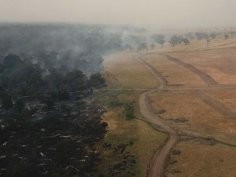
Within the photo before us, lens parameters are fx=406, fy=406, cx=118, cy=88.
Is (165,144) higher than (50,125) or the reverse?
the reverse

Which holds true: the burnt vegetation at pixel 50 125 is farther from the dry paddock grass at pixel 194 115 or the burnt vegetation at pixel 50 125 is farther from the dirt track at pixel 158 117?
the dry paddock grass at pixel 194 115

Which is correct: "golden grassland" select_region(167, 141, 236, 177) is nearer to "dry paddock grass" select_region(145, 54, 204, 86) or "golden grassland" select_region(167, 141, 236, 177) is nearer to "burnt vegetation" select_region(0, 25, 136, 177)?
"burnt vegetation" select_region(0, 25, 136, 177)

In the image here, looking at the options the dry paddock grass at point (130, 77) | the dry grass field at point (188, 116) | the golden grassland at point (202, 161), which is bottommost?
the golden grassland at point (202, 161)

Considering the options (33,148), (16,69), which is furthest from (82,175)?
(16,69)

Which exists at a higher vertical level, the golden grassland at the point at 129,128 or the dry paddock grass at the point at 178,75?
the dry paddock grass at the point at 178,75

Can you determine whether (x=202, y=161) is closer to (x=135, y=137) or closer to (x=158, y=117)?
(x=135, y=137)

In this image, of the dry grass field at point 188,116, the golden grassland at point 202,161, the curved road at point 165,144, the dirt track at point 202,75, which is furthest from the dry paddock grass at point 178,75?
the golden grassland at point 202,161

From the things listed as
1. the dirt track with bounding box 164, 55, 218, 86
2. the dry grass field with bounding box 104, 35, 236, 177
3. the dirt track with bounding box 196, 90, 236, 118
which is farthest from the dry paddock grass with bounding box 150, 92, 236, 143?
the dirt track with bounding box 164, 55, 218, 86

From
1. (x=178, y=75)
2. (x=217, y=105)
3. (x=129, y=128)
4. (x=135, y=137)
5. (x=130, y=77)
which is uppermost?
(x=178, y=75)

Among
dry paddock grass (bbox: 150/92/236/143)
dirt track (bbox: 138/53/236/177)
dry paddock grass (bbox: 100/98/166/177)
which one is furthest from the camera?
dry paddock grass (bbox: 150/92/236/143)

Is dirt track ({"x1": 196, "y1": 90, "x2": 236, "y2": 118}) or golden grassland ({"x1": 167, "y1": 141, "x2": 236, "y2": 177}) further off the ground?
dirt track ({"x1": 196, "y1": 90, "x2": 236, "y2": 118})

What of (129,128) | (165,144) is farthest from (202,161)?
(129,128)
